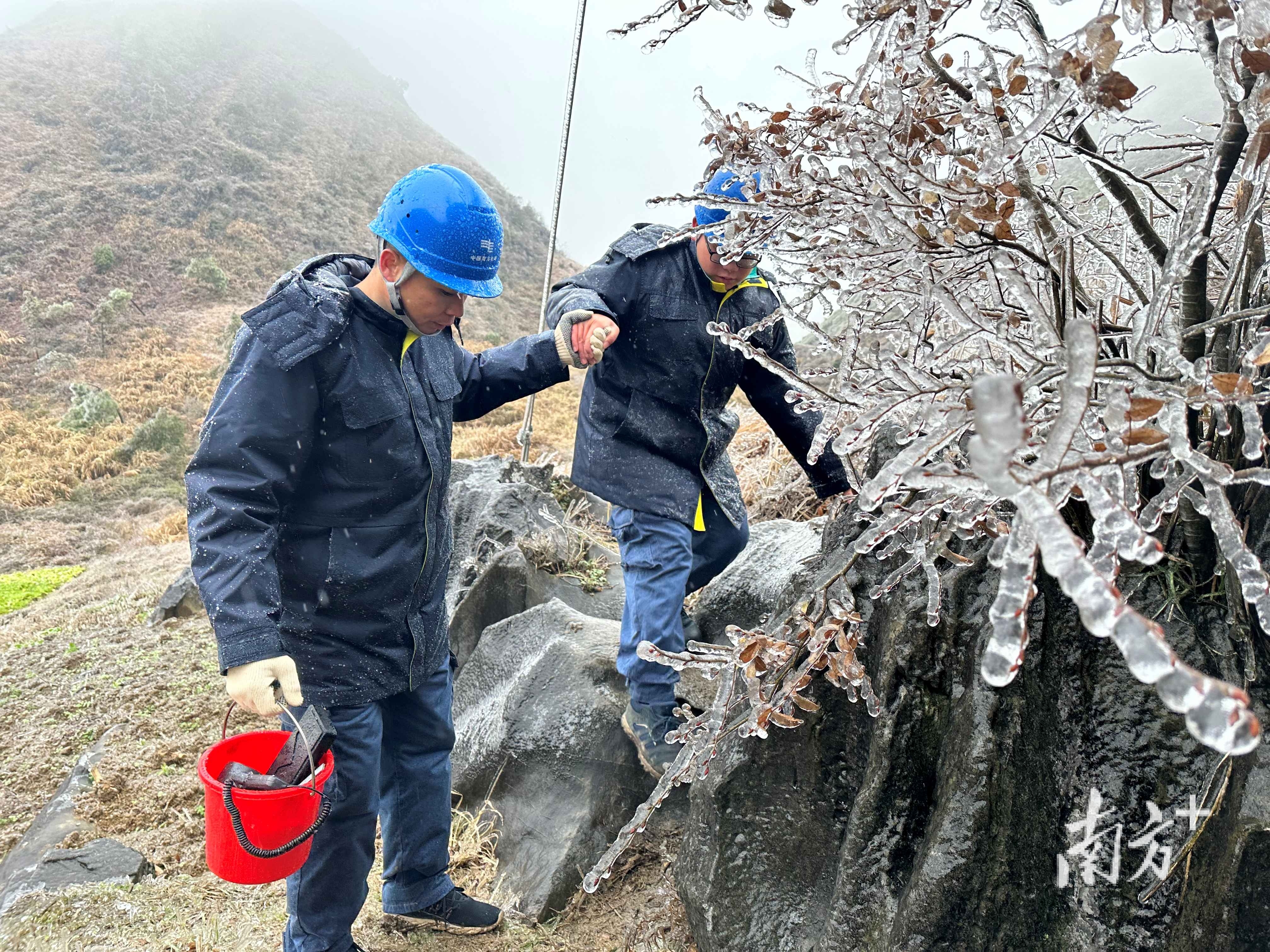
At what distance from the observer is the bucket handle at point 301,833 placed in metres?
1.99

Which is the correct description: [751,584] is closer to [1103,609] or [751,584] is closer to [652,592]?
[652,592]

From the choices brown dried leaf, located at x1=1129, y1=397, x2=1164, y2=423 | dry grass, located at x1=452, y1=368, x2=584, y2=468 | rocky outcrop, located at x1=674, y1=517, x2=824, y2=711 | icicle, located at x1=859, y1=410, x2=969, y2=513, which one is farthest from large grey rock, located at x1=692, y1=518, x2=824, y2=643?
dry grass, located at x1=452, y1=368, x2=584, y2=468

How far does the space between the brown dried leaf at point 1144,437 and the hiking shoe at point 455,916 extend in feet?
8.71

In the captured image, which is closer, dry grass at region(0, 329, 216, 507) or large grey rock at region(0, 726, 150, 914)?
large grey rock at region(0, 726, 150, 914)

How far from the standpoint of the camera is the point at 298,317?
2.13 m

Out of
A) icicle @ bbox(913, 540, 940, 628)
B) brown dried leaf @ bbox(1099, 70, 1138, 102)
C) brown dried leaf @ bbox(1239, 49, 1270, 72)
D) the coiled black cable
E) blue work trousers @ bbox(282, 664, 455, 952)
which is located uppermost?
brown dried leaf @ bbox(1239, 49, 1270, 72)

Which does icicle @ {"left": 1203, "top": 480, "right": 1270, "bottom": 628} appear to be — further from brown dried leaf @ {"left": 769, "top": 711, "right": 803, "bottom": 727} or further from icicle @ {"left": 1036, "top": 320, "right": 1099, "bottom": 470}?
brown dried leaf @ {"left": 769, "top": 711, "right": 803, "bottom": 727}

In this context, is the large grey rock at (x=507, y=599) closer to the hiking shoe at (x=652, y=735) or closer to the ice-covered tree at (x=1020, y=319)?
the hiking shoe at (x=652, y=735)

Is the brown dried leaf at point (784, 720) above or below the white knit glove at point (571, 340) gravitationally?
below

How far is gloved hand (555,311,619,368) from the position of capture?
2781 mm

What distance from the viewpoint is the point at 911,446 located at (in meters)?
0.91

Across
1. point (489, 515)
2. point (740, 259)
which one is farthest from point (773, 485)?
point (740, 259)

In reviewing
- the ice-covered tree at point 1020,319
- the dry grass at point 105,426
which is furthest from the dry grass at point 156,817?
the dry grass at point 105,426

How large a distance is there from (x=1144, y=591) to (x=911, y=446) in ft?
3.11
